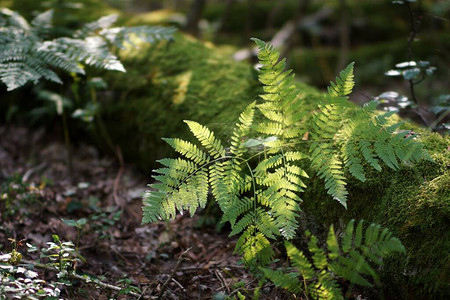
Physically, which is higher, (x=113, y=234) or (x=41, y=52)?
(x=41, y=52)

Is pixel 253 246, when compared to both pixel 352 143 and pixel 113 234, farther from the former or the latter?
pixel 113 234

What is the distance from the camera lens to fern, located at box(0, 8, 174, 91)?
3039 mm

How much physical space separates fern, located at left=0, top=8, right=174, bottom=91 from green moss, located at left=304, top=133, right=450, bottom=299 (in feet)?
6.70

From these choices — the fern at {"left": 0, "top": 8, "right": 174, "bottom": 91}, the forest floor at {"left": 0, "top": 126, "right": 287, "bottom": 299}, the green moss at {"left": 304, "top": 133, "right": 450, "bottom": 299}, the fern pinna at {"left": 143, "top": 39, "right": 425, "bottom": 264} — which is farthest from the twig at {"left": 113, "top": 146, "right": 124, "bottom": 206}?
the green moss at {"left": 304, "top": 133, "right": 450, "bottom": 299}

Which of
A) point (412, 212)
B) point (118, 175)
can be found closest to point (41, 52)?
point (118, 175)

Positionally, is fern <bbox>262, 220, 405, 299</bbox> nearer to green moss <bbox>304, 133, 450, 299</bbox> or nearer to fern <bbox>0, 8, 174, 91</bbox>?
green moss <bbox>304, 133, 450, 299</bbox>

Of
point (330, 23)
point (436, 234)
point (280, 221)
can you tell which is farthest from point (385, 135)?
point (330, 23)

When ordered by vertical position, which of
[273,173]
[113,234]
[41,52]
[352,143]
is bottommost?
[113,234]

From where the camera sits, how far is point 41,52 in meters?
3.27

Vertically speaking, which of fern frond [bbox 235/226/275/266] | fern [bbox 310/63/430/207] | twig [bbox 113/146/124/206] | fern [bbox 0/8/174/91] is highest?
fern [bbox 0/8/174/91]

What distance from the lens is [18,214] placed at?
301 cm

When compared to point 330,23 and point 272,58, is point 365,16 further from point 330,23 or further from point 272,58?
point 272,58

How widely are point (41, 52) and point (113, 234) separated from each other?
171 centimetres

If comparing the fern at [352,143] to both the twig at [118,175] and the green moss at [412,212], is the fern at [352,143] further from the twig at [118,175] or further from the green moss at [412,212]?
the twig at [118,175]
